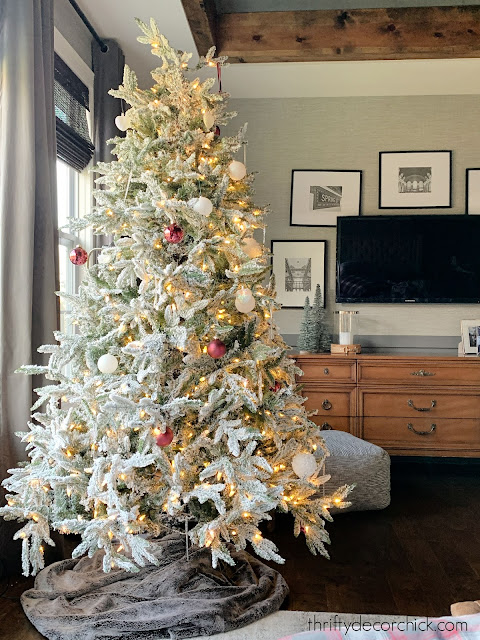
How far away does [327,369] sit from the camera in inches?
170

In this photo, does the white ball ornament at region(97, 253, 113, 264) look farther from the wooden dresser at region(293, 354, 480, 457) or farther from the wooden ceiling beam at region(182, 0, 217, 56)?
the wooden dresser at region(293, 354, 480, 457)

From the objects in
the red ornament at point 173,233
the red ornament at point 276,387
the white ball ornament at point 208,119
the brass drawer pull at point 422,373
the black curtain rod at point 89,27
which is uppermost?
the black curtain rod at point 89,27

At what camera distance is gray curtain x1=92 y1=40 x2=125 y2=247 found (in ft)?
11.9

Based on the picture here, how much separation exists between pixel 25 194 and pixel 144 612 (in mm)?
1606

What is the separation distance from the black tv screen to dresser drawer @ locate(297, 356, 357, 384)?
646 mm

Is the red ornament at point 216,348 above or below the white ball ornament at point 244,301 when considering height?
below

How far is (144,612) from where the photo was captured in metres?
2.11

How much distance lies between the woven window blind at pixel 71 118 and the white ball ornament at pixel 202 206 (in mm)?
1267

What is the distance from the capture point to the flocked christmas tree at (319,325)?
4.62 meters

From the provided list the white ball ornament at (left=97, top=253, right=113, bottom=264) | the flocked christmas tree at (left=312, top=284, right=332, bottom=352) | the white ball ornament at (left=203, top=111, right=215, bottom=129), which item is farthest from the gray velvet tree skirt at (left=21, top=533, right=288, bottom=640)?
the flocked christmas tree at (left=312, top=284, right=332, bottom=352)

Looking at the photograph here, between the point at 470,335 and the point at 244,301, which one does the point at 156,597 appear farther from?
the point at 470,335

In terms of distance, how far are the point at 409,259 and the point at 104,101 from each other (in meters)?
2.44

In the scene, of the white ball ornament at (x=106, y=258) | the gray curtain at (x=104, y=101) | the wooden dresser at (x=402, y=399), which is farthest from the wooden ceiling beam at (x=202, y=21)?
the wooden dresser at (x=402, y=399)

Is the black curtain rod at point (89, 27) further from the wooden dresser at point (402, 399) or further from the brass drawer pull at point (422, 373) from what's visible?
the brass drawer pull at point (422, 373)
